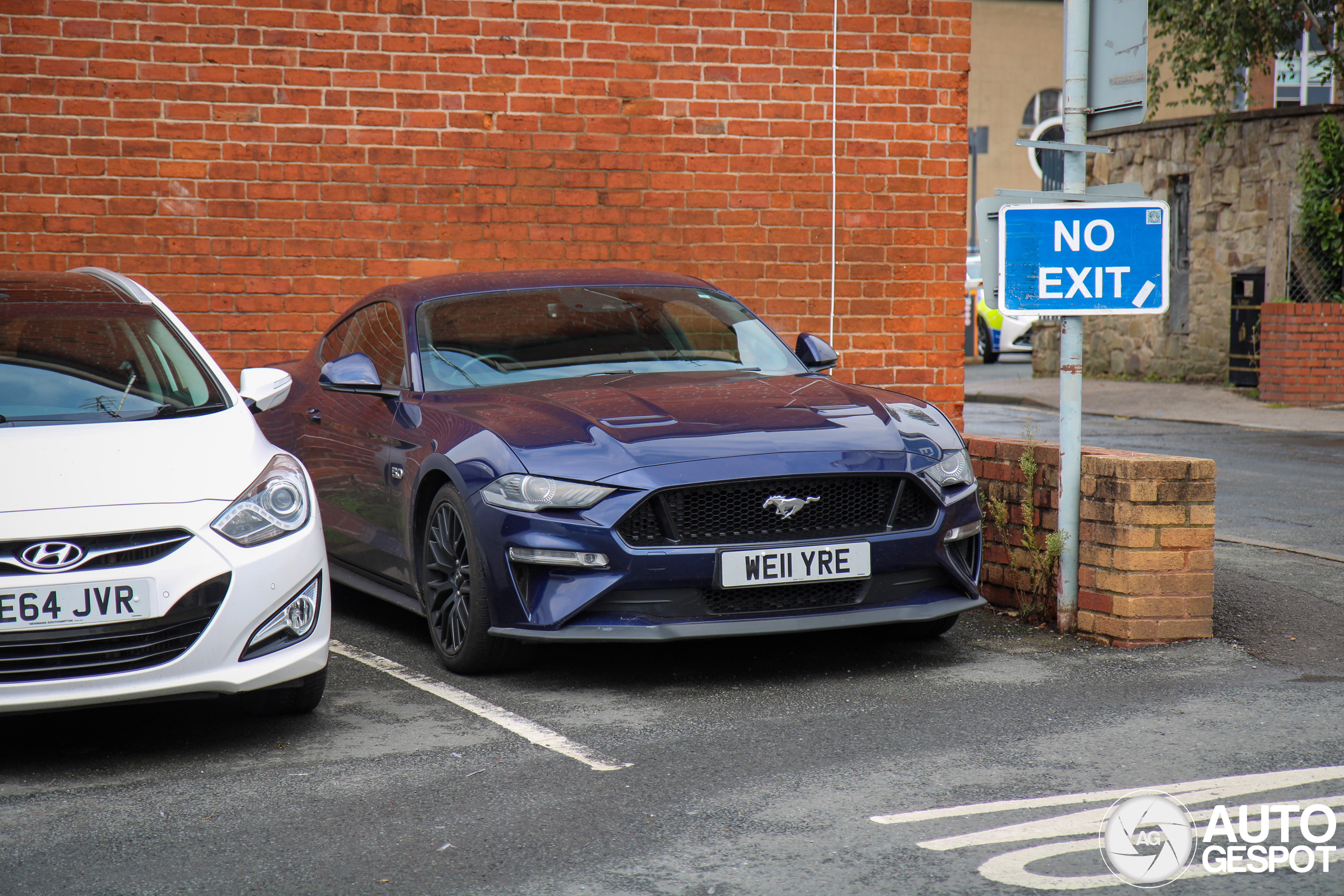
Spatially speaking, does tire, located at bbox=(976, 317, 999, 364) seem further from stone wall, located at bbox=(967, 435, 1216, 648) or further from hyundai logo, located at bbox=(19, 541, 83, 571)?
hyundai logo, located at bbox=(19, 541, 83, 571)

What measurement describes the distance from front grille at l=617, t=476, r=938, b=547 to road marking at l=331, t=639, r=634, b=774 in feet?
2.26

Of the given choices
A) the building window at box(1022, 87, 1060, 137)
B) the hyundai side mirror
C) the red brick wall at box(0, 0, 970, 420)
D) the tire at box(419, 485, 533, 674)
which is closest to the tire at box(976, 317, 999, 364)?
the building window at box(1022, 87, 1060, 137)

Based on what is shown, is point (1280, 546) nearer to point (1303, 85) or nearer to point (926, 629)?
point (926, 629)

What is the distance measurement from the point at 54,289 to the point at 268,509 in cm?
163

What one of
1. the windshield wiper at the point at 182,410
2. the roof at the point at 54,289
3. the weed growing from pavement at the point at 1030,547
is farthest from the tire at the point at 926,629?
the roof at the point at 54,289

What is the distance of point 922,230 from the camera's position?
30.5 feet

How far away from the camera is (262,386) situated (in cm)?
552

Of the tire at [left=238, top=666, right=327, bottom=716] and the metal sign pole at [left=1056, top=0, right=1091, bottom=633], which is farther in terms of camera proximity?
the metal sign pole at [left=1056, top=0, right=1091, bottom=633]

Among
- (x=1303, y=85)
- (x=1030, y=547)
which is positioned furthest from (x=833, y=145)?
(x=1303, y=85)

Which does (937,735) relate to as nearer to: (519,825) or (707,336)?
(519,825)

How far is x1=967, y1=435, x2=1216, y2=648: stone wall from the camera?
5781mm

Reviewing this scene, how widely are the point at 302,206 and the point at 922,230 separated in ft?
12.0

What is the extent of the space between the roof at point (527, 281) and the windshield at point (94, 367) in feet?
4.25

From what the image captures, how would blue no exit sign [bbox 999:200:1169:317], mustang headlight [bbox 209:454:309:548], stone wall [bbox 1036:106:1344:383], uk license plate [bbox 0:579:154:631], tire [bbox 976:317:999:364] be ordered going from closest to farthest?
1. uk license plate [bbox 0:579:154:631]
2. mustang headlight [bbox 209:454:309:548]
3. blue no exit sign [bbox 999:200:1169:317]
4. stone wall [bbox 1036:106:1344:383]
5. tire [bbox 976:317:999:364]
